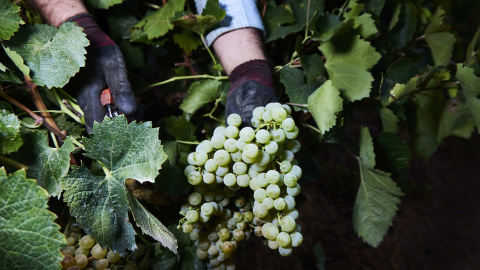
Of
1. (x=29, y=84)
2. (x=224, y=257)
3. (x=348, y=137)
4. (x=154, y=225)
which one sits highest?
(x=29, y=84)

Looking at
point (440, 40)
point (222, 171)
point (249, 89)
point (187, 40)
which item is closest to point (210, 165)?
point (222, 171)

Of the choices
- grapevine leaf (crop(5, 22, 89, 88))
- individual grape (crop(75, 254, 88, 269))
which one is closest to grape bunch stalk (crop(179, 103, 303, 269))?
individual grape (crop(75, 254, 88, 269))

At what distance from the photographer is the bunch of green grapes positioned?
0.71 m

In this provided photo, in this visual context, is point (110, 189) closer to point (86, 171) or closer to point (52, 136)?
point (86, 171)

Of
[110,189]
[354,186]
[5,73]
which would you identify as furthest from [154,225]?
[354,186]

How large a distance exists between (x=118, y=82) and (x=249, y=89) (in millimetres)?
303

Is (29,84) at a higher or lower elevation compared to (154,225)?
higher

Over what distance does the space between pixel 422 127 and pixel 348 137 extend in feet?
3.79

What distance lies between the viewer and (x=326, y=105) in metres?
0.77

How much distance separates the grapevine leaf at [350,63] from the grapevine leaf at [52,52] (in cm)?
62

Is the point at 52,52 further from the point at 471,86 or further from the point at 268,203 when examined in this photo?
the point at 471,86

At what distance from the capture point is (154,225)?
64cm

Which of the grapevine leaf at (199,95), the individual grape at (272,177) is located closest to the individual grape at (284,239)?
the individual grape at (272,177)

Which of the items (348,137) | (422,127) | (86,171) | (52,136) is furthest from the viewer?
(348,137)
